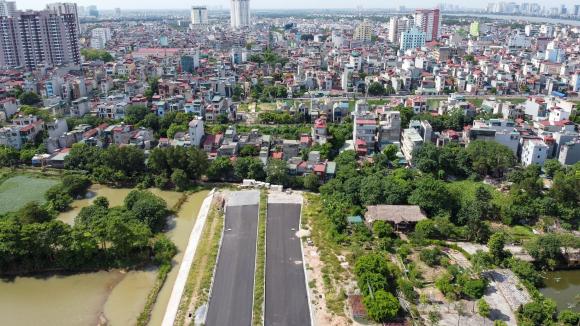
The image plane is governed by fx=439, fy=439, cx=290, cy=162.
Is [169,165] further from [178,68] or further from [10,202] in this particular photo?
[178,68]

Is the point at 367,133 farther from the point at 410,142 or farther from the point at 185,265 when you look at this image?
the point at 185,265

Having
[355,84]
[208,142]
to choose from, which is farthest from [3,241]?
[355,84]

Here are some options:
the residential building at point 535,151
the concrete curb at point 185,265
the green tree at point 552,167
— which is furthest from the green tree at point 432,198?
the concrete curb at point 185,265

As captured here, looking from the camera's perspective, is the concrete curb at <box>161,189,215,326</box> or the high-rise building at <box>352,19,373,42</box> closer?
the concrete curb at <box>161,189,215,326</box>

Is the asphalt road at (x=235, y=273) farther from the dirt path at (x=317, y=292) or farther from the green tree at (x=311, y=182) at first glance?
the green tree at (x=311, y=182)

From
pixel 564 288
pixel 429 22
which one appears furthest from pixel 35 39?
pixel 429 22

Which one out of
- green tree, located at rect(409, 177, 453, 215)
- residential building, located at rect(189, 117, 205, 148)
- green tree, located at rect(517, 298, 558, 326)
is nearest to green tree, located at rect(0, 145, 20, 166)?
residential building, located at rect(189, 117, 205, 148)

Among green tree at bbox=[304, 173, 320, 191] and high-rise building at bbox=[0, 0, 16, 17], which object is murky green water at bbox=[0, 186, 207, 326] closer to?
green tree at bbox=[304, 173, 320, 191]
